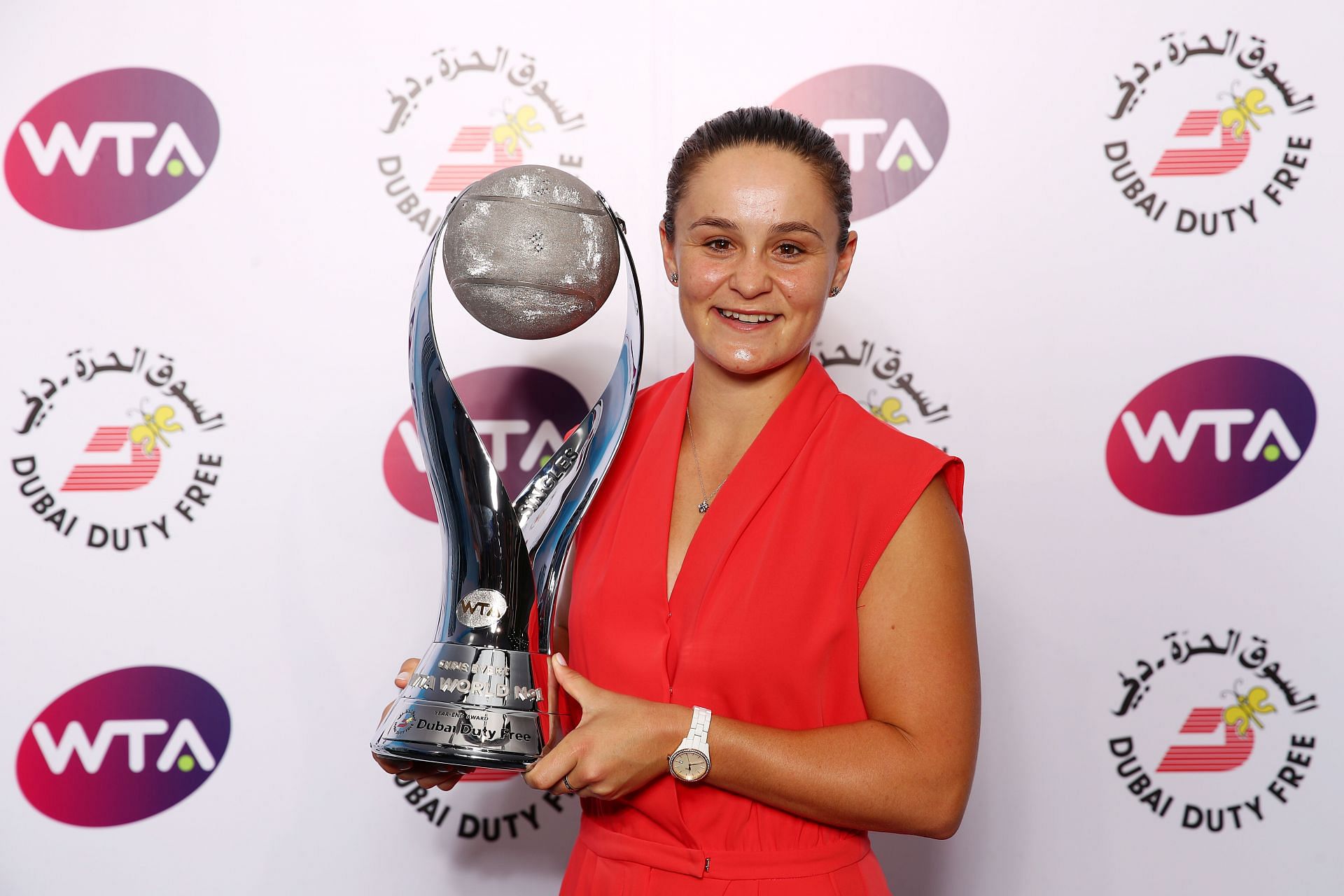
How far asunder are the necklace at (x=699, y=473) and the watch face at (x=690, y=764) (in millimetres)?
287

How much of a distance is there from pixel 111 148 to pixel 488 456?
103 centimetres

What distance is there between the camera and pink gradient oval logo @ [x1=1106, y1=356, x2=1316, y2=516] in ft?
5.90

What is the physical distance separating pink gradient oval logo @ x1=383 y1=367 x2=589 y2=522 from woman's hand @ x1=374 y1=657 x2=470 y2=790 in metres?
0.63

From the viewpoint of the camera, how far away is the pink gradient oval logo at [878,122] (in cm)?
176

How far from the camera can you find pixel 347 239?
177 cm

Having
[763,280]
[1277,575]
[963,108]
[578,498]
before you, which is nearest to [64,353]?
[578,498]

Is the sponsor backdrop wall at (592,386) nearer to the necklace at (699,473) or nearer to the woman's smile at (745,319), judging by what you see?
the necklace at (699,473)

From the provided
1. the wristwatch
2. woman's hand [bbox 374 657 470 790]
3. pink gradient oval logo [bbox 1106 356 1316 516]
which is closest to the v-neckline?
the wristwatch

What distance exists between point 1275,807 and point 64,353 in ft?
6.88

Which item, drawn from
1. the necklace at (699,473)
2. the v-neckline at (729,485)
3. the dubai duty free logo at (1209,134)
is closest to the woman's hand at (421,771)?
the v-neckline at (729,485)

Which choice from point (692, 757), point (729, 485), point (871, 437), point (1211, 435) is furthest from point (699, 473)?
point (1211, 435)

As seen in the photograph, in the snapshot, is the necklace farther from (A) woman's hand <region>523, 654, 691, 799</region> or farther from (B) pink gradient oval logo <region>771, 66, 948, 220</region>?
(B) pink gradient oval logo <region>771, 66, 948, 220</region>

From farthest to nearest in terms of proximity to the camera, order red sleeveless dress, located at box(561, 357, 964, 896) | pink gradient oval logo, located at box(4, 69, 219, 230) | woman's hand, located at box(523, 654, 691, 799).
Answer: pink gradient oval logo, located at box(4, 69, 219, 230) < red sleeveless dress, located at box(561, 357, 964, 896) < woman's hand, located at box(523, 654, 691, 799)

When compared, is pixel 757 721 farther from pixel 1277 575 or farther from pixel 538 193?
pixel 1277 575
